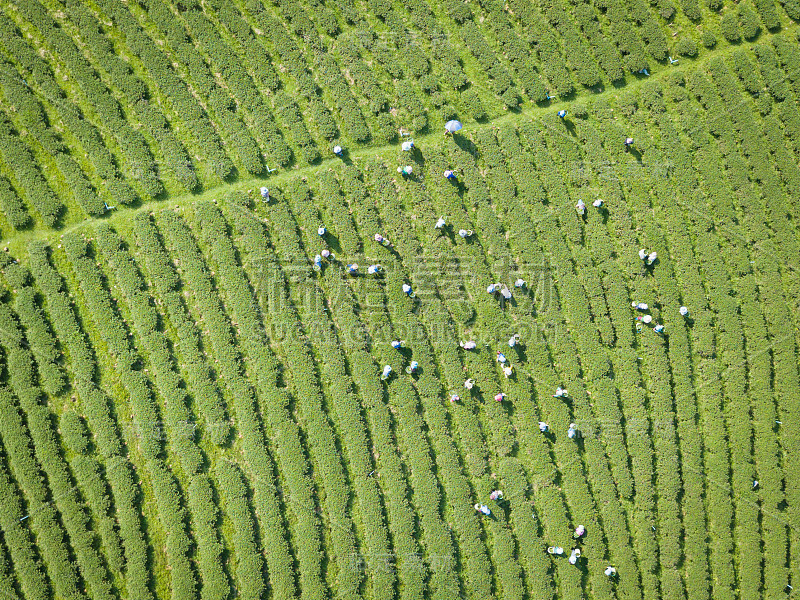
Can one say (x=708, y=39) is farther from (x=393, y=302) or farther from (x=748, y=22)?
(x=393, y=302)

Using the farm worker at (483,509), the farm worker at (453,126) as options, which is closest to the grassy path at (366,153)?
the farm worker at (453,126)

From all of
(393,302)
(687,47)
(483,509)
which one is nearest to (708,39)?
(687,47)

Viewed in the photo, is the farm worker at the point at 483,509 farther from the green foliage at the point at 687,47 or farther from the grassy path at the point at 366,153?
the green foliage at the point at 687,47

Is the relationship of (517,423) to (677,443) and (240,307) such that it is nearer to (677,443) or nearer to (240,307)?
(677,443)

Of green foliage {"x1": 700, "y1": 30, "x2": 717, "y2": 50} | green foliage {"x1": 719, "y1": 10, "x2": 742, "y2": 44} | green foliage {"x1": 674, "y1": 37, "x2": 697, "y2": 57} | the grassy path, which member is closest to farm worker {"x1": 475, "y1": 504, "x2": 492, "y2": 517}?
the grassy path

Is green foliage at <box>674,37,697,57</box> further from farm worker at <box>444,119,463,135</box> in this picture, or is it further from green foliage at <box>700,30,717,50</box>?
farm worker at <box>444,119,463,135</box>

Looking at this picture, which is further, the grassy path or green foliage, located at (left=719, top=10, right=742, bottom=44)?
green foliage, located at (left=719, top=10, right=742, bottom=44)
